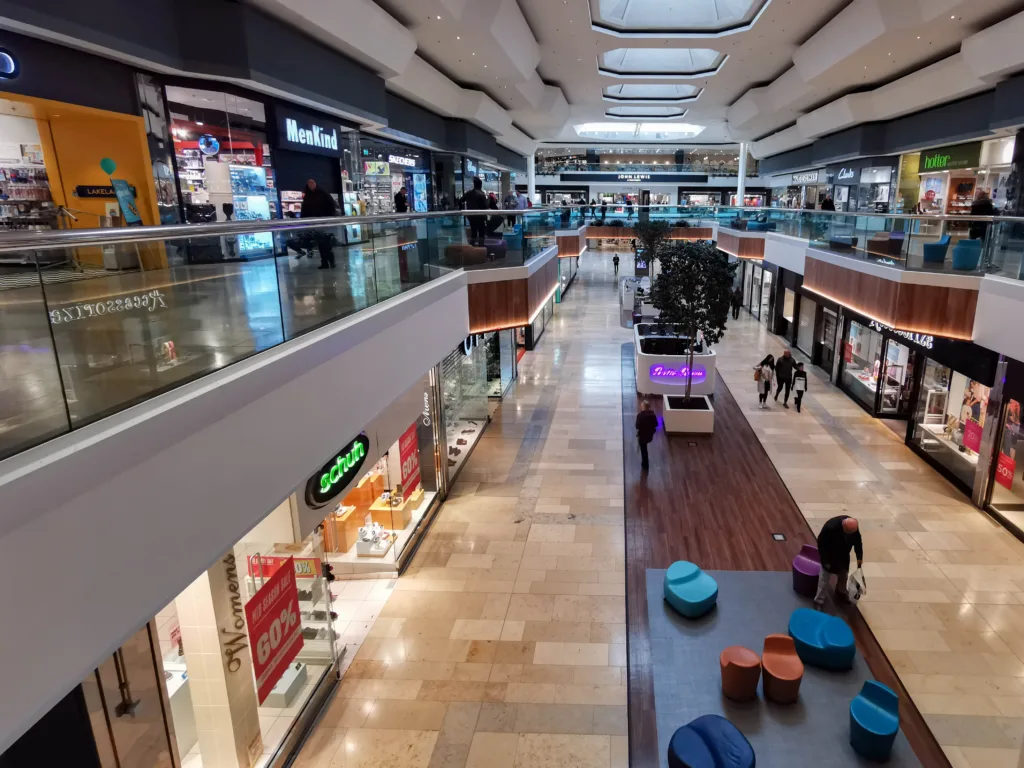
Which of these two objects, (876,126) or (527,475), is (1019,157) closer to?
(876,126)

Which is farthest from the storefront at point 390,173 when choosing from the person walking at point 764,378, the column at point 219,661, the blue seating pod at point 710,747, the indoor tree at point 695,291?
the blue seating pod at point 710,747

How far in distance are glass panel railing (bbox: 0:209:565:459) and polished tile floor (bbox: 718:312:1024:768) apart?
22.5ft

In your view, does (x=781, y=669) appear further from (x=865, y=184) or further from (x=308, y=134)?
(x=865, y=184)

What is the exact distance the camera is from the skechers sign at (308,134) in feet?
37.3

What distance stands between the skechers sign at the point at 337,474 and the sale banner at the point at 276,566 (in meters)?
0.60

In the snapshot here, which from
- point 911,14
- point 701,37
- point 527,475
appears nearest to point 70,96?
point 527,475

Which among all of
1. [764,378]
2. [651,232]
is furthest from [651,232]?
[764,378]

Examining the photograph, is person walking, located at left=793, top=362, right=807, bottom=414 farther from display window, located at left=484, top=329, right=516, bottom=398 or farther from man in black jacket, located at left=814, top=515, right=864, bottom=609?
man in black jacket, located at left=814, top=515, right=864, bottom=609

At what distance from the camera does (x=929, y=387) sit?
12102mm

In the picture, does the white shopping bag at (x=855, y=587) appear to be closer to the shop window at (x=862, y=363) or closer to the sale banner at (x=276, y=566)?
the sale banner at (x=276, y=566)

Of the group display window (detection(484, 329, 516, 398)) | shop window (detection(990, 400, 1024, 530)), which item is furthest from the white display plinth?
shop window (detection(990, 400, 1024, 530))

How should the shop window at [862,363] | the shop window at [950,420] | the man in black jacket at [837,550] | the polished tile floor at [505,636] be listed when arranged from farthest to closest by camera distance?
the shop window at [862,363] → the shop window at [950,420] → the man in black jacket at [837,550] → the polished tile floor at [505,636]

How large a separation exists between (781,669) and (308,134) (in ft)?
39.6

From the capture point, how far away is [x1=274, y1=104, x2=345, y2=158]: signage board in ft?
37.2
